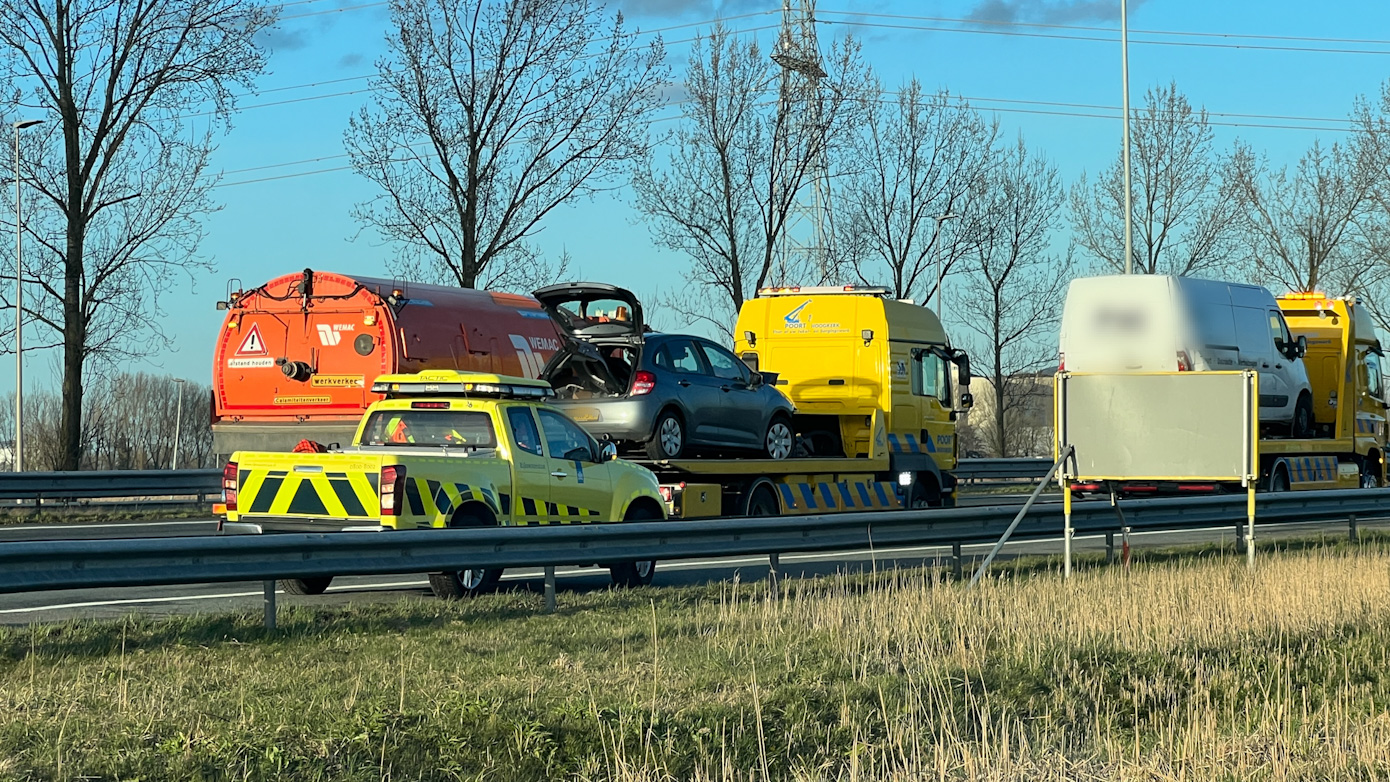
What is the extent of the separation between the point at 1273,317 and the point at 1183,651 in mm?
17227

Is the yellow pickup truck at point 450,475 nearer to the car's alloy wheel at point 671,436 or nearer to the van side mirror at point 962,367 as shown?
the car's alloy wheel at point 671,436

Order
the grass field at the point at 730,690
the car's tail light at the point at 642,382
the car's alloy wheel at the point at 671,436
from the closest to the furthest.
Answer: the grass field at the point at 730,690
the car's tail light at the point at 642,382
the car's alloy wheel at the point at 671,436

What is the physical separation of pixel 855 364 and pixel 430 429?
8821 millimetres

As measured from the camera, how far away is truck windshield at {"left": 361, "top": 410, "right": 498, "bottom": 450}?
12992mm

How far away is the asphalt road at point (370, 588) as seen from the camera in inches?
454

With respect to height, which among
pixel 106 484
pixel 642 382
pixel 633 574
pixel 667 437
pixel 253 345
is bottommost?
pixel 633 574

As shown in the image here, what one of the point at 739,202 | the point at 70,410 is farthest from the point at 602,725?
the point at 739,202

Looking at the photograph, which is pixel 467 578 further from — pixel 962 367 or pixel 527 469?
pixel 962 367

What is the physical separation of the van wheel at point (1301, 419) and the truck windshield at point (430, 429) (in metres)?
17.4

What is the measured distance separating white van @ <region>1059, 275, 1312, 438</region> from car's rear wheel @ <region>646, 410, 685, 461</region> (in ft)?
25.1

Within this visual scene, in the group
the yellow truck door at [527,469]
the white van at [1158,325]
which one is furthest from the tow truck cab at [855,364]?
the yellow truck door at [527,469]

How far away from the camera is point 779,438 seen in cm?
1916

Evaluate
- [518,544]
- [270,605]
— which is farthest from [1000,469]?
[270,605]

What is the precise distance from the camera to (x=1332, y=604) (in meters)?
11.2
